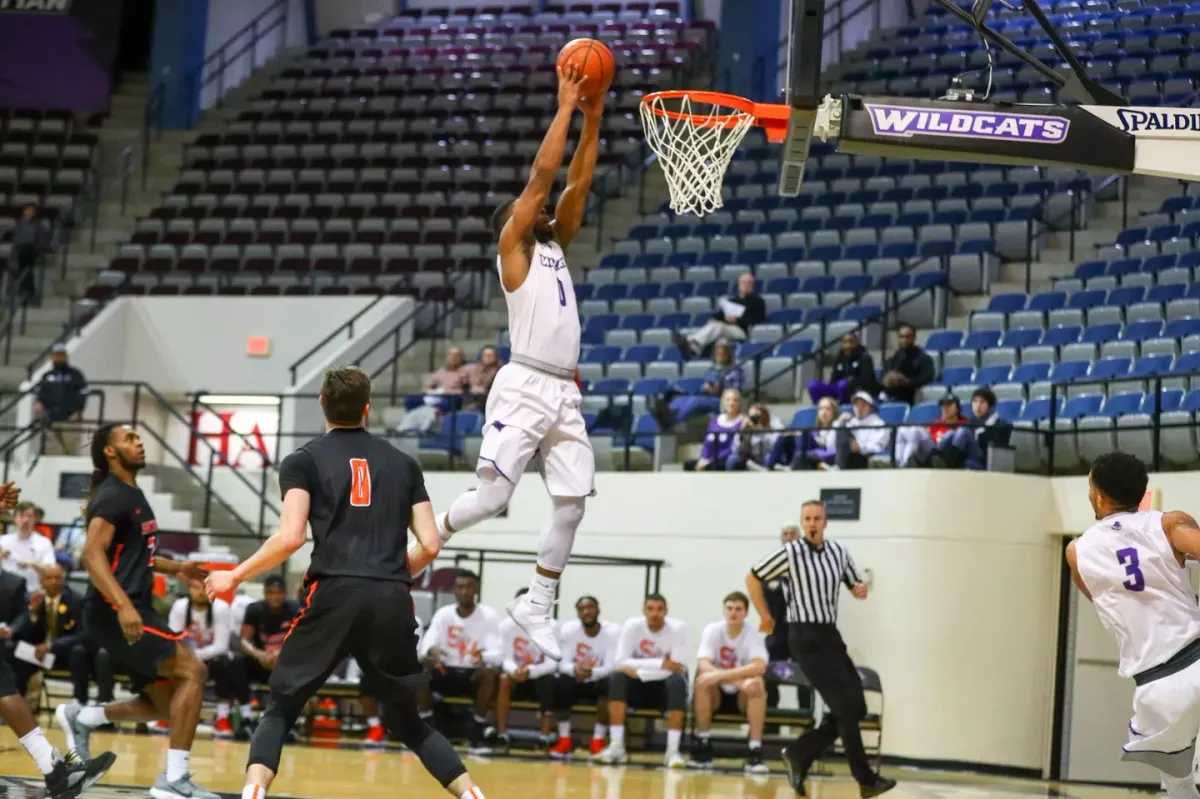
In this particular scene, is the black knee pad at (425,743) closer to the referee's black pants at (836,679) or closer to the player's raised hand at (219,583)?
the player's raised hand at (219,583)

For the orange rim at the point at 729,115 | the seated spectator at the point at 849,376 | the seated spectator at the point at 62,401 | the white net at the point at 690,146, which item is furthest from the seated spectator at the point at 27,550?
the orange rim at the point at 729,115

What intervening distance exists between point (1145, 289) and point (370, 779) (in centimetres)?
889

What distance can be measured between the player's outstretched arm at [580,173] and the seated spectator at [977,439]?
697 centimetres

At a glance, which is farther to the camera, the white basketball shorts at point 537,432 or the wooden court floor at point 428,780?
the wooden court floor at point 428,780

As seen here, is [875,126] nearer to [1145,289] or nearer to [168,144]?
[1145,289]

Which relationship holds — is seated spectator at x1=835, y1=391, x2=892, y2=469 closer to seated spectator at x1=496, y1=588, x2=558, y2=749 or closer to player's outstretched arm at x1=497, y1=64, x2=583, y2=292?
seated spectator at x1=496, y1=588, x2=558, y2=749

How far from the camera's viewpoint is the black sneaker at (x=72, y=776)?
25.6 ft

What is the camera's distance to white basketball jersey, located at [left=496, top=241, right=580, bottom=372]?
7430mm

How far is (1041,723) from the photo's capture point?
13.9 m

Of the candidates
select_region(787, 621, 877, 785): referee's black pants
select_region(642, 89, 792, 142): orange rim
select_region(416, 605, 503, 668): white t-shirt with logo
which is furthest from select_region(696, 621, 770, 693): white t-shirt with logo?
select_region(642, 89, 792, 142): orange rim

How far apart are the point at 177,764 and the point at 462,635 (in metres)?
5.75

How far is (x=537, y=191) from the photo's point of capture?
7168 millimetres

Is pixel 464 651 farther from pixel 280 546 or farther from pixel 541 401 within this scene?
pixel 280 546

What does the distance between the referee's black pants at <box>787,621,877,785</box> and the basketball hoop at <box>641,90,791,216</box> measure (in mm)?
2876
